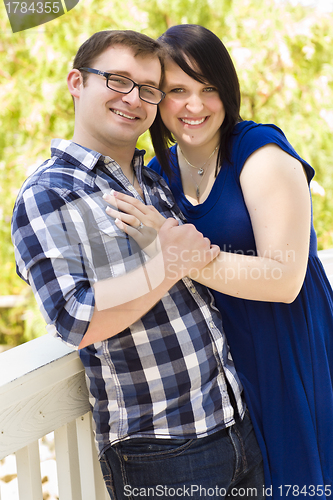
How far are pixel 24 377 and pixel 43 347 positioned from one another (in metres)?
0.16

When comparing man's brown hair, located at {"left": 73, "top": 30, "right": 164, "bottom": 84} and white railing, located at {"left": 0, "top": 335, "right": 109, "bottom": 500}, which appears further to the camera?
man's brown hair, located at {"left": 73, "top": 30, "right": 164, "bottom": 84}

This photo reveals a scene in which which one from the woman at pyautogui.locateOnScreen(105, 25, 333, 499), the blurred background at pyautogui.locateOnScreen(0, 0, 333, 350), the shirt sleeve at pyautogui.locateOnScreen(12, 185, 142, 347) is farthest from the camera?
the blurred background at pyautogui.locateOnScreen(0, 0, 333, 350)

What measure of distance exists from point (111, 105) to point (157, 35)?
2.31 metres

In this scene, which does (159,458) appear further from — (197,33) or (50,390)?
(197,33)

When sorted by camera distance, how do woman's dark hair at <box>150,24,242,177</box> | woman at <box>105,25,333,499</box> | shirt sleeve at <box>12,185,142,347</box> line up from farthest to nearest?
woman's dark hair at <box>150,24,242,177</box>
woman at <box>105,25,333,499</box>
shirt sleeve at <box>12,185,142,347</box>

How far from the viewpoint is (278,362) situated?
129 cm

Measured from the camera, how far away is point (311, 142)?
137 inches

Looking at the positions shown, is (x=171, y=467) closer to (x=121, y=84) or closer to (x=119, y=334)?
(x=119, y=334)

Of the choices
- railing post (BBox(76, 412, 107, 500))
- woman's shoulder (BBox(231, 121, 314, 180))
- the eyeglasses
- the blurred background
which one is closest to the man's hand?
woman's shoulder (BBox(231, 121, 314, 180))

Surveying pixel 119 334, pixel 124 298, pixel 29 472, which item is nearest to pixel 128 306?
pixel 124 298

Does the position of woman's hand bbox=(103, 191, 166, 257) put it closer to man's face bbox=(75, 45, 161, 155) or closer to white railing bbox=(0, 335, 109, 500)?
man's face bbox=(75, 45, 161, 155)

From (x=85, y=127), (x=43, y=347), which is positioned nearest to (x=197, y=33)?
(x=85, y=127)

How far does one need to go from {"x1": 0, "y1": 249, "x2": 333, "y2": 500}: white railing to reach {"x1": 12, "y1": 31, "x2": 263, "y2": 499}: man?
0.22ft

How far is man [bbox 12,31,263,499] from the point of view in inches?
36.8
